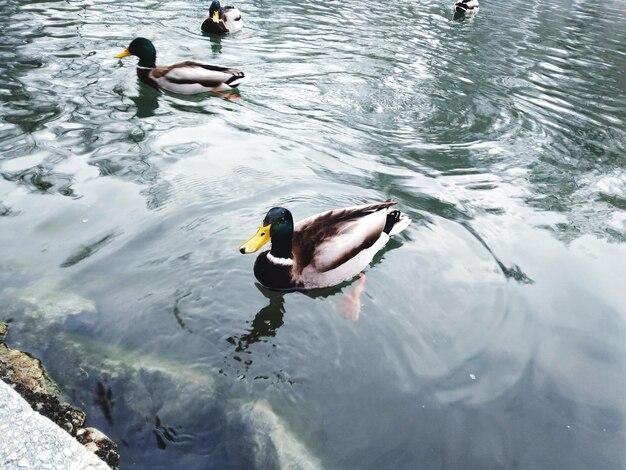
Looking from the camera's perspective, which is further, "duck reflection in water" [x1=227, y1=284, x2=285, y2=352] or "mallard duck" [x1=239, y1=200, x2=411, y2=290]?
"mallard duck" [x1=239, y1=200, x2=411, y2=290]

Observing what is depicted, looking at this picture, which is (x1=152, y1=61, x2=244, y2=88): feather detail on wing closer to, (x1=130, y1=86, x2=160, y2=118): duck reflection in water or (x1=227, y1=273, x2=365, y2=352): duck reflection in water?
(x1=130, y1=86, x2=160, y2=118): duck reflection in water

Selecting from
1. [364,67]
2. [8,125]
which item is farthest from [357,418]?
[364,67]

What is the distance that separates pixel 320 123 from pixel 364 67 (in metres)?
2.60

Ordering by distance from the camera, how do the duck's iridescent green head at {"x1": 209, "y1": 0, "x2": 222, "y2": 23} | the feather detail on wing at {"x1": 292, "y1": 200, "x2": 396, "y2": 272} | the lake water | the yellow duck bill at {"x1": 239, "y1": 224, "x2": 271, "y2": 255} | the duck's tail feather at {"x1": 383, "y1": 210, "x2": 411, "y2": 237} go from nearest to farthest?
the lake water, the yellow duck bill at {"x1": 239, "y1": 224, "x2": 271, "y2": 255}, the feather detail on wing at {"x1": 292, "y1": 200, "x2": 396, "y2": 272}, the duck's tail feather at {"x1": 383, "y1": 210, "x2": 411, "y2": 237}, the duck's iridescent green head at {"x1": 209, "y1": 0, "x2": 222, "y2": 23}

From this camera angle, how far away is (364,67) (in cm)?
955

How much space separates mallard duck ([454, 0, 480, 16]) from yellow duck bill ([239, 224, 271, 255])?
1273 centimetres

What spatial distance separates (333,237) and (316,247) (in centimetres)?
15

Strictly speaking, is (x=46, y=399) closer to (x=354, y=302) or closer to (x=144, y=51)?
(x=354, y=302)

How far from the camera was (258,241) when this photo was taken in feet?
13.7

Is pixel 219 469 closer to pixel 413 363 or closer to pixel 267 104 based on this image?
pixel 413 363

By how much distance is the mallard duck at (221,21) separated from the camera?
11016mm

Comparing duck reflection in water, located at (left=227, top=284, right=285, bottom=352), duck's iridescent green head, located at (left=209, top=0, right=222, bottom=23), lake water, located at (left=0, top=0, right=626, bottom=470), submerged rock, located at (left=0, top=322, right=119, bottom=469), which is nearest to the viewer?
submerged rock, located at (left=0, top=322, right=119, bottom=469)

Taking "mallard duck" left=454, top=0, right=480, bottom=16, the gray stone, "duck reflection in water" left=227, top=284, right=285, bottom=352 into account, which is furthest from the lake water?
"mallard duck" left=454, top=0, right=480, bottom=16

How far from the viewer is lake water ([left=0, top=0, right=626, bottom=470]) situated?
3430mm
